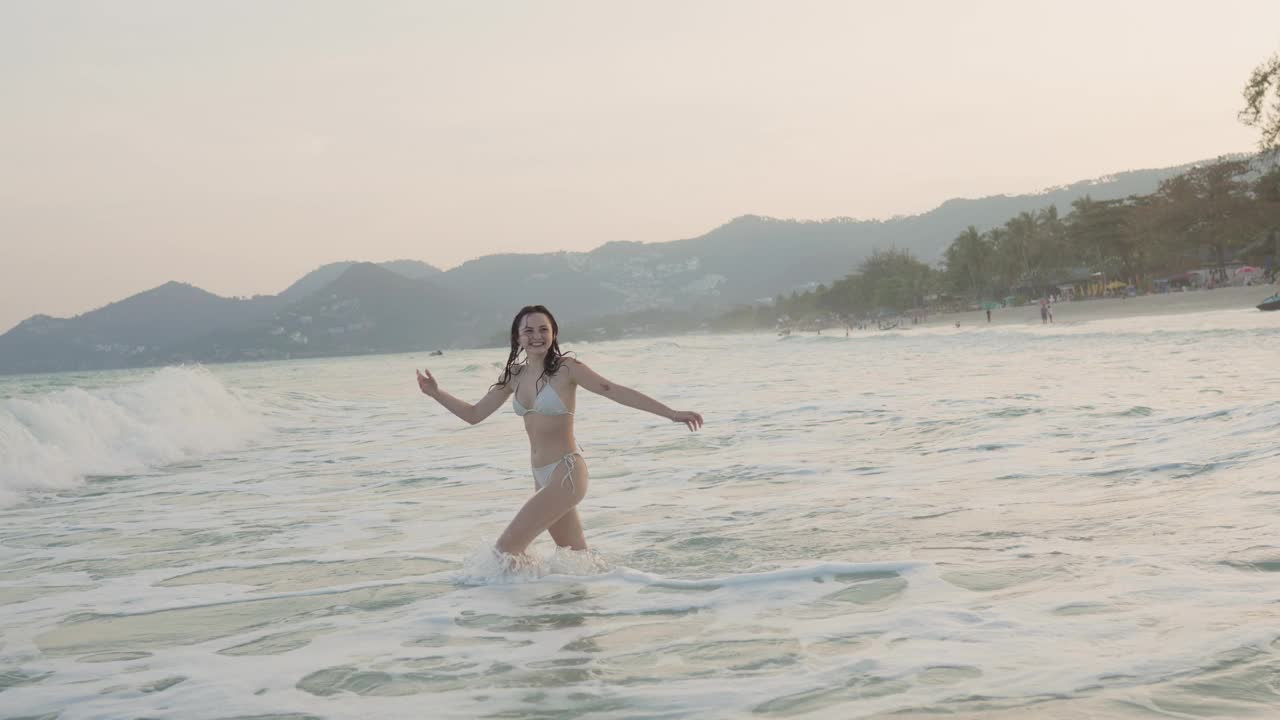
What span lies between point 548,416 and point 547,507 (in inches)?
21.3

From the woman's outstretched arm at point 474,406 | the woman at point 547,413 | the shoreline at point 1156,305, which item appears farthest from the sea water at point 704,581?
the shoreline at point 1156,305

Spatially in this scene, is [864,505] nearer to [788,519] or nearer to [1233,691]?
[788,519]

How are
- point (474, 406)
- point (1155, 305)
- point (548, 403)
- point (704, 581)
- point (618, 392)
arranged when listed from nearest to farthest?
1. point (704, 581)
2. point (618, 392)
3. point (548, 403)
4. point (474, 406)
5. point (1155, 305)

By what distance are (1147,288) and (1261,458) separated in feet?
357

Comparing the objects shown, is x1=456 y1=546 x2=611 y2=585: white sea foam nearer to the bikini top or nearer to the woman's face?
the bikini top

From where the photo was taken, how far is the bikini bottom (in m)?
5.74

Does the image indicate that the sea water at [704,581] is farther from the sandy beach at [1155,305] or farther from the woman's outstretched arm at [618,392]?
→ the sandy beach at [1155,305]

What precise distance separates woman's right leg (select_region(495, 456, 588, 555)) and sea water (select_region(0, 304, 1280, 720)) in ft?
0.89

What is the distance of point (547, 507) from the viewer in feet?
18.6

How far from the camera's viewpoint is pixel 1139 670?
11.9 feet

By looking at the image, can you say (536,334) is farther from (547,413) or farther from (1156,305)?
(1156,305)

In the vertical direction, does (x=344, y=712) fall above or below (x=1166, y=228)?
below

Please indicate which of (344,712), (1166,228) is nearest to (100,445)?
(344,712)

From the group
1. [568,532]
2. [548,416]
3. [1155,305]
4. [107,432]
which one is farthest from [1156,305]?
[548,416]
